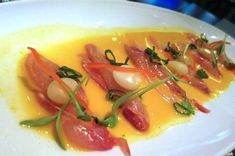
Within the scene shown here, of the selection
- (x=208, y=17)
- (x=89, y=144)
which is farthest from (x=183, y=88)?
(x=208, y=17)

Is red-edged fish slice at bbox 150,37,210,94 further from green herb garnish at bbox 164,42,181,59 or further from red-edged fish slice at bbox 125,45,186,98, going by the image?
red-edged fish slice at bbox 125,45,186,98

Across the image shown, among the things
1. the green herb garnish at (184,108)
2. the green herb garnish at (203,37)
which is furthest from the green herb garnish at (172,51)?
the green herb garnish at (184,108)

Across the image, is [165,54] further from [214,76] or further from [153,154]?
[153,154]

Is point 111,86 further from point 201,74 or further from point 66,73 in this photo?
point 201,74

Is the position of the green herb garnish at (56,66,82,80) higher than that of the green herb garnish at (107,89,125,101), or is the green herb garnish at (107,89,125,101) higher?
the green herb garnish at (56,66,82,80)

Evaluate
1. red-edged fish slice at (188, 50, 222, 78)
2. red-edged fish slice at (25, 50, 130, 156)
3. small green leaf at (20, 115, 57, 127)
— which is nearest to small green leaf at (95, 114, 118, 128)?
red-edged fish slice at (25, 50, 130, 156)

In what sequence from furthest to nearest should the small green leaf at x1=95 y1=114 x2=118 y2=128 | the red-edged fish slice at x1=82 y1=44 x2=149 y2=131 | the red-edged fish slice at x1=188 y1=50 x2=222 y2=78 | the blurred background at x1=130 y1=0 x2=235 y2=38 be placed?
the blurred background at x1=130 y1=0 x2=235 y2=38 → the red-edged fish slice at x1=188 y1=50 x2=222 y2=78 → the red-edged fish slice at x1=82 y1=44 x2=149 y2=131 → the small green leaf at x1=95 y1=114 x2=118 y2=128
